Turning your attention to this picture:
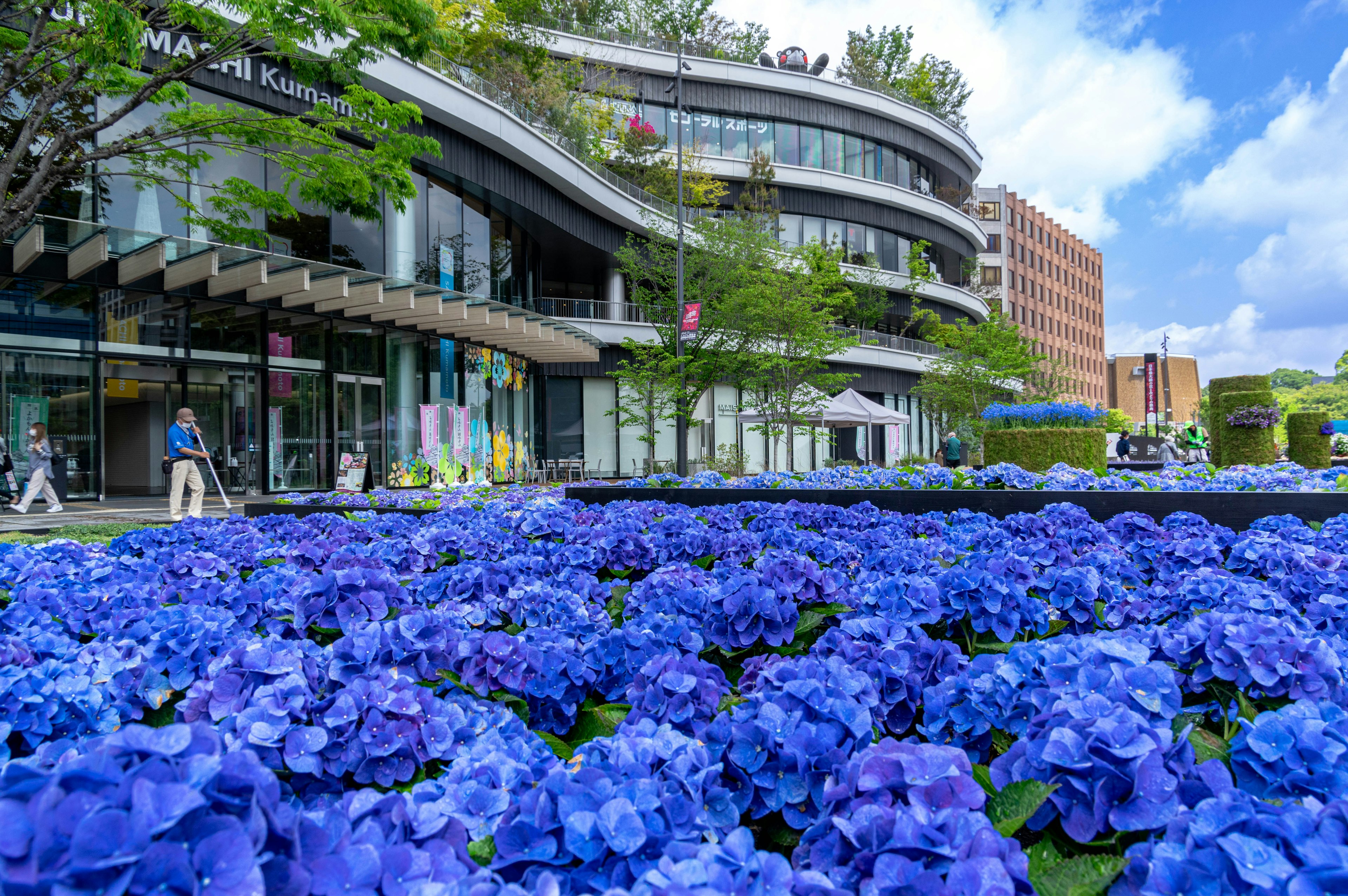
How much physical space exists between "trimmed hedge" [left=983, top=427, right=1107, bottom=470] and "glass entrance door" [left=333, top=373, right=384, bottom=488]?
13.4 m

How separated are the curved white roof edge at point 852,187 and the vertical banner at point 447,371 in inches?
755

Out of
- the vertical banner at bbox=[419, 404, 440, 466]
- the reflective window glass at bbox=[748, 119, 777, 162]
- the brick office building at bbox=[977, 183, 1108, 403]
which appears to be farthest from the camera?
the brick office building at bbox=[977, 183, 1108, 403]

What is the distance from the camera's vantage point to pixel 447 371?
20891 mm

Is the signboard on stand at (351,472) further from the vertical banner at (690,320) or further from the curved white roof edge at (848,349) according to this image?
the vertical banner at (690,320)

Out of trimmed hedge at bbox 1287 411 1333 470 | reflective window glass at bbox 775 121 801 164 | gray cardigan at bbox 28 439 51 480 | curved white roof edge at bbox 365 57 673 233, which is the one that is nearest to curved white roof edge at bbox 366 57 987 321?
curved white roof edge at bbox 365 57 673 233

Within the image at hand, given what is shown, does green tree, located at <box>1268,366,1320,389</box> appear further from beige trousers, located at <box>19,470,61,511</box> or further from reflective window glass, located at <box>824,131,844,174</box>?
beige trousers, located at <box>19,470,61,511</box>

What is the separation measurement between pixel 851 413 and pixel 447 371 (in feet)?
39.6

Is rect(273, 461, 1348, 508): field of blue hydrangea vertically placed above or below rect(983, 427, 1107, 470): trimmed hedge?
below

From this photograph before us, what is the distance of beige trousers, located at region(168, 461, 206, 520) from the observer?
11.5 m

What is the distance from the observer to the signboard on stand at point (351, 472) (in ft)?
55.4

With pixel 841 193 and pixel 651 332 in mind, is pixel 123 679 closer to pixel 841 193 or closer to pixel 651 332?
pixel 651 332

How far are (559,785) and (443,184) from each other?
71.7 feet

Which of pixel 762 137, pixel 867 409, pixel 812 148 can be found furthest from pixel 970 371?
pixel 762 137

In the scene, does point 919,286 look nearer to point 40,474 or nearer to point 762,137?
point 762,137
